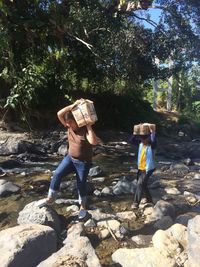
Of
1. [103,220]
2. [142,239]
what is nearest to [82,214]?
[103,220]

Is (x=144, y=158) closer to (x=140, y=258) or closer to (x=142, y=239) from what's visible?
(x=142, y=239)

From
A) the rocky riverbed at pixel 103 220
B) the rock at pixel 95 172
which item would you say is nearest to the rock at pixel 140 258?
the rocky riverbed at pixel 103 220

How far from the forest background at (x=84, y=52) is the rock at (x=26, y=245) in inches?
307

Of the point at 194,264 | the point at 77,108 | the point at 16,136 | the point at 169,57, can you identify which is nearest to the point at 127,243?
the point at 194,264

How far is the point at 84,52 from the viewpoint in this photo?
53.2 feet

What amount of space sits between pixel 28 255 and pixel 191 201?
Result: 12.5ft

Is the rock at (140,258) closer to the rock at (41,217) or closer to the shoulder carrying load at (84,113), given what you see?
the rock at (41,217)

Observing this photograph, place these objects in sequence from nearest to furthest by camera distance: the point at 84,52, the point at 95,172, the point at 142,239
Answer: the point at 142,239 → the point at 95,172 → the point at 84,52

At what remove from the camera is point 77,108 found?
539 cm

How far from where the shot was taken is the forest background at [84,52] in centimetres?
1281

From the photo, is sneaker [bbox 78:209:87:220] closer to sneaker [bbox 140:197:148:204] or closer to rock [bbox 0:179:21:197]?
sneaker [bbox 140:197:148:204]

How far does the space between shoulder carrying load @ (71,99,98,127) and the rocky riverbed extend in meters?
1.31

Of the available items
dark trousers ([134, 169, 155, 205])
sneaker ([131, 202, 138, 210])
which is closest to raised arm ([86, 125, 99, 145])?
dark trousers ([134, 169, 155, 205])

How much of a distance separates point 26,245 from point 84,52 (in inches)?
493
